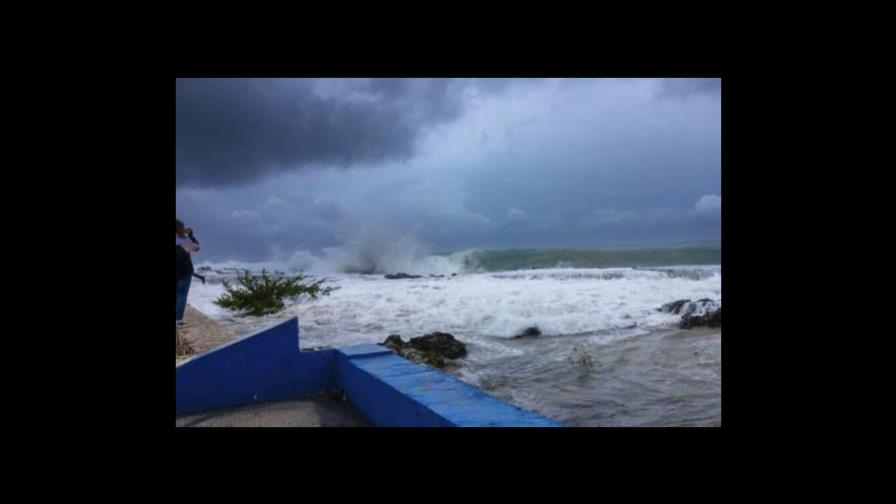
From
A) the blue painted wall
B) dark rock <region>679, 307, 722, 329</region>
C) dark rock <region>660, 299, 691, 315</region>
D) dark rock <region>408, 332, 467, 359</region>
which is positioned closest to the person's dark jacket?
the blue painted wall

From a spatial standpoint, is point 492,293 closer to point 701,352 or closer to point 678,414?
point 701,352

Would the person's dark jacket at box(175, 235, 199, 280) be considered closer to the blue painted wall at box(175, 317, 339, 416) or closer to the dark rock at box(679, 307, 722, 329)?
the blue painted wall at box(175, 317, 339, 416)

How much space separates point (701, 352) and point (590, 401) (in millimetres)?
3370

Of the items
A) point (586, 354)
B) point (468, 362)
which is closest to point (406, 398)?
point (468, 362)

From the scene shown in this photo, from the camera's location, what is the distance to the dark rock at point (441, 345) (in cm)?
905

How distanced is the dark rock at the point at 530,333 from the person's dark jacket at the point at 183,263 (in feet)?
22.9

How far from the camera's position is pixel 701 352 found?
9328 mm

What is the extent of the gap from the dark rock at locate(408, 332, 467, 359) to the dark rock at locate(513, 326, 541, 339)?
235cm

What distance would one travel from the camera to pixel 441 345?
30.3 feet

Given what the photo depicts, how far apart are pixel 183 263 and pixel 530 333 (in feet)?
24.7

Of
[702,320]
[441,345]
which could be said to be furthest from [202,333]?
[702,320]

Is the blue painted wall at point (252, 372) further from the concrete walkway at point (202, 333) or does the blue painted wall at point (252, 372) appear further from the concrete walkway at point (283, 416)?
the concrete walkway at point (202, 333)

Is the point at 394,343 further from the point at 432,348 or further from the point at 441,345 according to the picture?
the point at 441,345

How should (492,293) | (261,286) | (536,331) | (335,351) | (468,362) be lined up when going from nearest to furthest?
1. (335,351)
2. (468,362)
3. (261,286)
4. (536,331)
5. (492,293)
